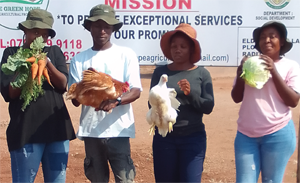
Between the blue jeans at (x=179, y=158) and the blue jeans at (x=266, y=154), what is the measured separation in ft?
1.14

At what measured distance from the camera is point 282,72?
10.1ft

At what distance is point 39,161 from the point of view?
3.31 meters

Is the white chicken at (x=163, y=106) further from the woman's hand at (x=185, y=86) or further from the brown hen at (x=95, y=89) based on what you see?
the brown hen at (x=95, y=89)

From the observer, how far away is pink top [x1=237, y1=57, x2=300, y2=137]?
3.05 m

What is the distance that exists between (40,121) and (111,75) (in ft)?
2.42

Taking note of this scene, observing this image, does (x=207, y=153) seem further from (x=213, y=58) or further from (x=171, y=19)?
(x=171, y=19)

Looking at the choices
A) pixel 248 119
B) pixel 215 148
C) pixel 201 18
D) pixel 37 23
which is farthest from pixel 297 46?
pixel 37 23

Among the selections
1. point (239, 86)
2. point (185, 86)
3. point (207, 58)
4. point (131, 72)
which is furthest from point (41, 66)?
point (207, 58)

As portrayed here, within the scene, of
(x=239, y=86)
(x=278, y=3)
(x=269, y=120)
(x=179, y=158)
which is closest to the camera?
(x=269, y=120)

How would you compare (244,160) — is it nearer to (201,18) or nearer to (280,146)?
(280,146)

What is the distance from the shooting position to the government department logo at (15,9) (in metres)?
5.42

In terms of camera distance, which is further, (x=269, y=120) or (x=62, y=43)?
(x=62, y=43)

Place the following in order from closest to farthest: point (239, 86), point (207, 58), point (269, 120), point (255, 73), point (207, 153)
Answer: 1. point (255, 73)
2. point (269, 120)
3. point (239, 86)
4. point (207, 58)
5. point (207, 153)

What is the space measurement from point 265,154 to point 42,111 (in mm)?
1946
